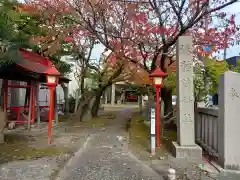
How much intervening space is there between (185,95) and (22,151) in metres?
5.24

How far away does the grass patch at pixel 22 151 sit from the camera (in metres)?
7.97

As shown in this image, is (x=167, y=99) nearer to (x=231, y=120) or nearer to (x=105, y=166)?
(x=231, y=120)

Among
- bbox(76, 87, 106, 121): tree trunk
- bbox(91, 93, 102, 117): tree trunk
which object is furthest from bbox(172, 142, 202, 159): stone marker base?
bbox(91, 93, 102, 117): tree trunk

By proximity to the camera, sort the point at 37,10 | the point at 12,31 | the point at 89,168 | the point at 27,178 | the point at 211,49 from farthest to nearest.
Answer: the point at 37,10
the point at 211,49
the point at 12,31
the point at 89,168
the point at 27,178

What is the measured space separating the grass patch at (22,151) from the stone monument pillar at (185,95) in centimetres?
363

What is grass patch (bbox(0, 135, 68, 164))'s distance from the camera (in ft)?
26.1

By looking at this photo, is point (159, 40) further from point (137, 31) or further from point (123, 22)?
point (123, 22)

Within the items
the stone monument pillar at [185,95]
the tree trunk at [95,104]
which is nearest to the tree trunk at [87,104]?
the tree trunk at [95,104]

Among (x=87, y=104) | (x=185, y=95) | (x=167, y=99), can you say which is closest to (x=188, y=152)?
(x=185, y=95)

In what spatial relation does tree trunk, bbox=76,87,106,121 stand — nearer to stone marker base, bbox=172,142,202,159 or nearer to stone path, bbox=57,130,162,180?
stone path, bbox=57,130,162,180

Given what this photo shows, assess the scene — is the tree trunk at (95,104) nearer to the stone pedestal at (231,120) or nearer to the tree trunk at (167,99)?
the tree trunk at (167,99)

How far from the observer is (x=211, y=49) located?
11.5 metres

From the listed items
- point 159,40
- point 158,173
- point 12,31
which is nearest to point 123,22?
point 159,40

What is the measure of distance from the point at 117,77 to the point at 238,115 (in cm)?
1248
